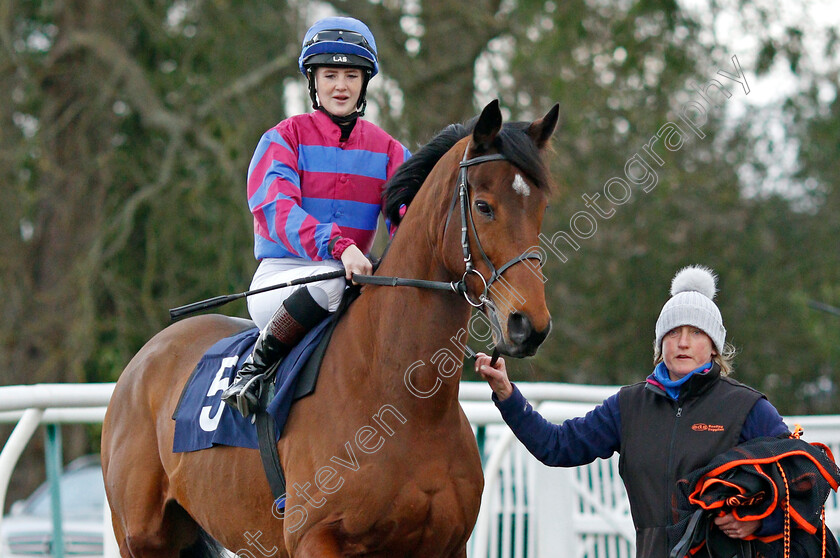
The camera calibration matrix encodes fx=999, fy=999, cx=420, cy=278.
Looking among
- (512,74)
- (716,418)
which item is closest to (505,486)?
(716,418)

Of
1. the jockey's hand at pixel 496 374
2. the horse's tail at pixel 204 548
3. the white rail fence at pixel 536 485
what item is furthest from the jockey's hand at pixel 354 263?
the horse's tail at pixel 204 548

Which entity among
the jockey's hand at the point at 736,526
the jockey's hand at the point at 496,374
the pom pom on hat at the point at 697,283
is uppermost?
the pom pom on hat at the point at 697,283

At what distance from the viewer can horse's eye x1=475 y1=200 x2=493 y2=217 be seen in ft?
9.70

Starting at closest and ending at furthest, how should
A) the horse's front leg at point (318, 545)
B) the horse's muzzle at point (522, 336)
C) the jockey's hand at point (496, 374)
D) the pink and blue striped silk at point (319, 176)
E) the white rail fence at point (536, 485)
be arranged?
1. the horse's muzzle at point (522, 336)
2. the horse's front leg at point (318, 545)
3. the jockey's hand at point (496, 374)
4. the pink and blue striped silk at point (319, 176)
5. the white rail fence at point (536, 485)

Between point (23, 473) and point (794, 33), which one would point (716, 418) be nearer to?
point (794, 33)

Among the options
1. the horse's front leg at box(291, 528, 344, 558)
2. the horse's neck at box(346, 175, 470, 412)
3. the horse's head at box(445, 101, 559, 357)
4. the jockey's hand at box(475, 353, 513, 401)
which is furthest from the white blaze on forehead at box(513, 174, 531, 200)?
the horse's front leg at box(291, 528, 344, 558)

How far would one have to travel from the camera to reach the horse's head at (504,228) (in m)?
2.77

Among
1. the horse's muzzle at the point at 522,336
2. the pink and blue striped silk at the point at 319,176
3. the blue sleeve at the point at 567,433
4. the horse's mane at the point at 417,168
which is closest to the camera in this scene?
the horse's muzzle at the point at 522,336

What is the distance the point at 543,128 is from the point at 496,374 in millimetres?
793

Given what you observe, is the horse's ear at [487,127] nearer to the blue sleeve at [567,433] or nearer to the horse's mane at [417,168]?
the horse's mane at [417,168]

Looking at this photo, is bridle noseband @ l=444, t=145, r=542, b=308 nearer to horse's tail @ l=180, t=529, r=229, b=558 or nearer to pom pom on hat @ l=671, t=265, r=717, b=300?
pom pom on hat @ l=671, t=265, r=717, b=300

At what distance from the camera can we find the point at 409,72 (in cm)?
973

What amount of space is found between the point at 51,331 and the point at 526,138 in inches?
322

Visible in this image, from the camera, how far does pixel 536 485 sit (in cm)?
477
